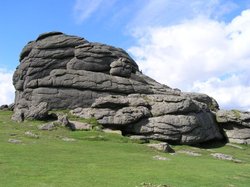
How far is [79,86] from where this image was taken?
91.8 meters

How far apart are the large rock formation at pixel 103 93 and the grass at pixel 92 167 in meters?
14.2

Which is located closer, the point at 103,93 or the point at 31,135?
the point at 31,135

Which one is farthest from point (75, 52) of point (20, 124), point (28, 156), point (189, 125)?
point (28, 156)

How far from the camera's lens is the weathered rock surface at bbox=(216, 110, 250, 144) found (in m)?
90.2

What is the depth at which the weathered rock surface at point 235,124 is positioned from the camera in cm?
9019

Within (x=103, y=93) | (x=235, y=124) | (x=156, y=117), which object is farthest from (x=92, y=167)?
(x=235, y=124)

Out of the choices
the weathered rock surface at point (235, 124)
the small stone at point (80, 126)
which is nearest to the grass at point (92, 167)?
the small stone at point (80, 126)

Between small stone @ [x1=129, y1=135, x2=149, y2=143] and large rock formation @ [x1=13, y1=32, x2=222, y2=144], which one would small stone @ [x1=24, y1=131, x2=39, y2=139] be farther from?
small stone @ [x1=129, y1=135, x2=149, y2=143]

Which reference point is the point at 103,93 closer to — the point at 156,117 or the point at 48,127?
the point at 156,117

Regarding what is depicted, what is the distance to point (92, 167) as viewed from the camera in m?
43.5

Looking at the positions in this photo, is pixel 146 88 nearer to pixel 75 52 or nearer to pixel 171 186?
pixel 75 52

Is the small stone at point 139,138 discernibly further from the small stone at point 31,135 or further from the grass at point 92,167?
the small stone at point 31,135

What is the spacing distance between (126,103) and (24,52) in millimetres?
38677

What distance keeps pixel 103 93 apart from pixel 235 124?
33751mm
